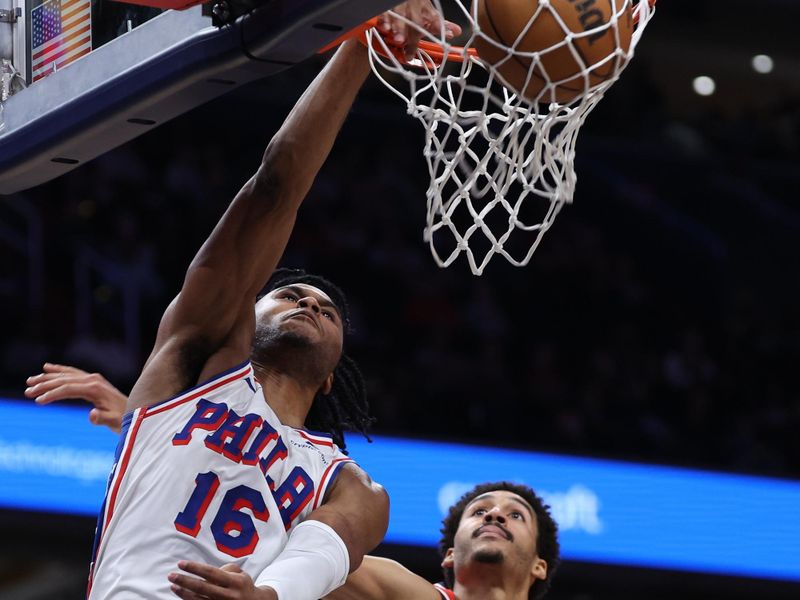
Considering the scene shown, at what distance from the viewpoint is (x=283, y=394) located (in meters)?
3.52

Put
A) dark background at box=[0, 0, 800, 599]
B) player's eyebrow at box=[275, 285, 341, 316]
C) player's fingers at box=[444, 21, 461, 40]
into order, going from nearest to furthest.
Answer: player's fingers at box=[444, 21, 461, 40], player's eyebrow at box=[275, 285, 341, 316], dark background at box=[0, 0, 800, 599]

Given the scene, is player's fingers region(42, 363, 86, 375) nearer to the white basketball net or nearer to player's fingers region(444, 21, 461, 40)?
the white basketball net

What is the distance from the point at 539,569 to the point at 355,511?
5.05ft

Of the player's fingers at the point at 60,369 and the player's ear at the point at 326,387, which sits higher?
the player's ear at the point at 326,387

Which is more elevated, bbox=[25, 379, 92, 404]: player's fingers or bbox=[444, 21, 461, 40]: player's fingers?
bbox=[444, 21, 461, 40]: player's fingers

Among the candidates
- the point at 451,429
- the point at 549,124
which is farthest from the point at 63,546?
the point at 549,124

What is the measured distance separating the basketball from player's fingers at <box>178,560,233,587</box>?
1.22m

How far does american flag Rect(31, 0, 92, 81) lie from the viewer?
311 centimetres

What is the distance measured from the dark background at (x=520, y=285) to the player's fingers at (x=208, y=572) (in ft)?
12.4

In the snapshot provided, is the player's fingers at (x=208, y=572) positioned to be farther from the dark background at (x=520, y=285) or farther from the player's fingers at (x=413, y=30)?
the dark background at (x=520, y=285)

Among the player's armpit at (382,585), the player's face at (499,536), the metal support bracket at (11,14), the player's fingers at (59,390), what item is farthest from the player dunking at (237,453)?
the player's face at (499,536)

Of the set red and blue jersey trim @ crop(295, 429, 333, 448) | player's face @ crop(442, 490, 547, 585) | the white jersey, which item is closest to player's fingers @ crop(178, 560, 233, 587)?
the white jersey

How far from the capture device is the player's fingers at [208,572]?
270 centimetres

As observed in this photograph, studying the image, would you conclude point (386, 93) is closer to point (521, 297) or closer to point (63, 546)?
point (521, 297)
